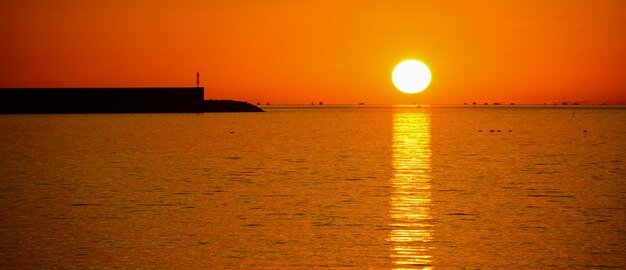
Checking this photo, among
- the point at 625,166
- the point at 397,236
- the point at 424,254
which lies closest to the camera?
the point at 424,254

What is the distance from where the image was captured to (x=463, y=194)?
105 feet

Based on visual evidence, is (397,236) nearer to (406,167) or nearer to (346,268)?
(346,268)

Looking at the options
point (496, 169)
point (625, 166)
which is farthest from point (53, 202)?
point (625, 166)

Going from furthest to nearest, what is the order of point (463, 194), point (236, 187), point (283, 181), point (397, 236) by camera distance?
1. point (283, 181)
2. point (236, 187)
3. point (463, 194)
4. point (397, 236)

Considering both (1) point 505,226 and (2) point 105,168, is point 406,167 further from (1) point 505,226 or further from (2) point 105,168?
(1) point 505,226

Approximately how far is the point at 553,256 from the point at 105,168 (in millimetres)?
31212

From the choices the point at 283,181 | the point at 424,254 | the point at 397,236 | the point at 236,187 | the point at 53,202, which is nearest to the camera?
the point at 424,254

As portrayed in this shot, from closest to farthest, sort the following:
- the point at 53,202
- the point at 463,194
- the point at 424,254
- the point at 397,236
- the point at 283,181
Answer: the point at 424,254
the point at 397,236
the point at 53,202
the point at 463,194
the point at 283,181

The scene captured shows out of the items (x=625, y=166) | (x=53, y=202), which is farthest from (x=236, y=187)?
(x=625, y=166)

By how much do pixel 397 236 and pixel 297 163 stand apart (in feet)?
92.4

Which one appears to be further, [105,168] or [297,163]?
[297,163]

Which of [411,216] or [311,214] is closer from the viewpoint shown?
[411,216]

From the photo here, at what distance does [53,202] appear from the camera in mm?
29406

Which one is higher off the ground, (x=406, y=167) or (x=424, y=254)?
(x=406, y=167)
